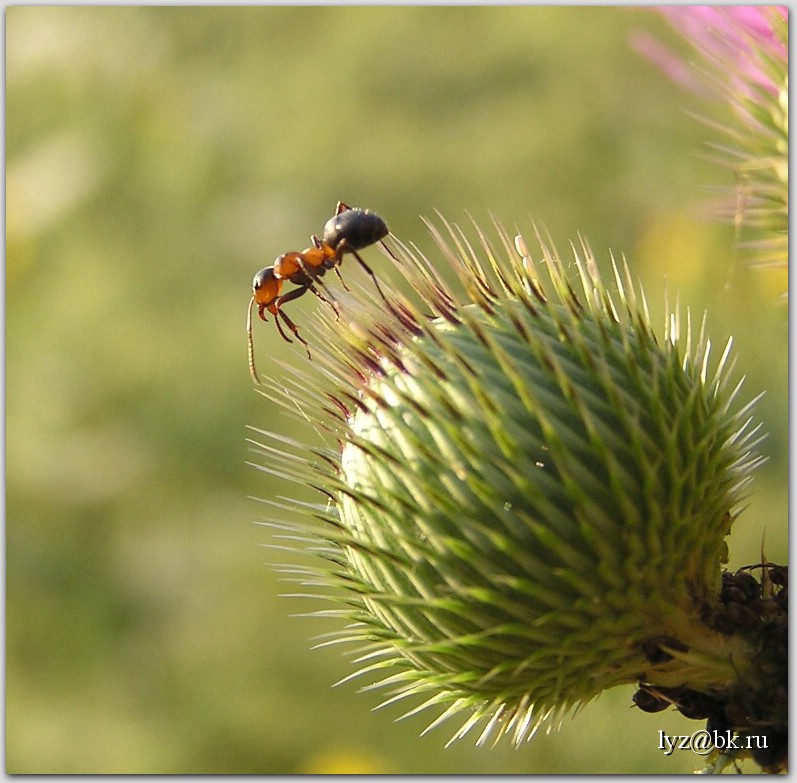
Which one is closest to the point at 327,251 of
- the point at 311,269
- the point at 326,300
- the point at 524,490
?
the point at 311,269

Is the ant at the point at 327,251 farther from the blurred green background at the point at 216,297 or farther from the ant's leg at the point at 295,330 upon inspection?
the blurred green background at the point at 216,297

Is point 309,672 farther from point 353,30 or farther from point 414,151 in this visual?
point 353,30

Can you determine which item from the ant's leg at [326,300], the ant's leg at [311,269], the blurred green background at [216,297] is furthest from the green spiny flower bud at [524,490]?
the blurred green background at [216,297]

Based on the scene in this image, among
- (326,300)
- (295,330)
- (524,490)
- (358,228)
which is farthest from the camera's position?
(358,228)

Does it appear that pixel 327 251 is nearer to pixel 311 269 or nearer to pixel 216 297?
pixel 311 269

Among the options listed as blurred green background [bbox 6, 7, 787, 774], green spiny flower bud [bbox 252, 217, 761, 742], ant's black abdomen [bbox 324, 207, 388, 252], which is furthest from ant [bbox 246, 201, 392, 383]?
blurred green background [bbox 6, 7, 787, 774]

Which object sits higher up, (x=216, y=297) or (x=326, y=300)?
(x=216, y=297)
